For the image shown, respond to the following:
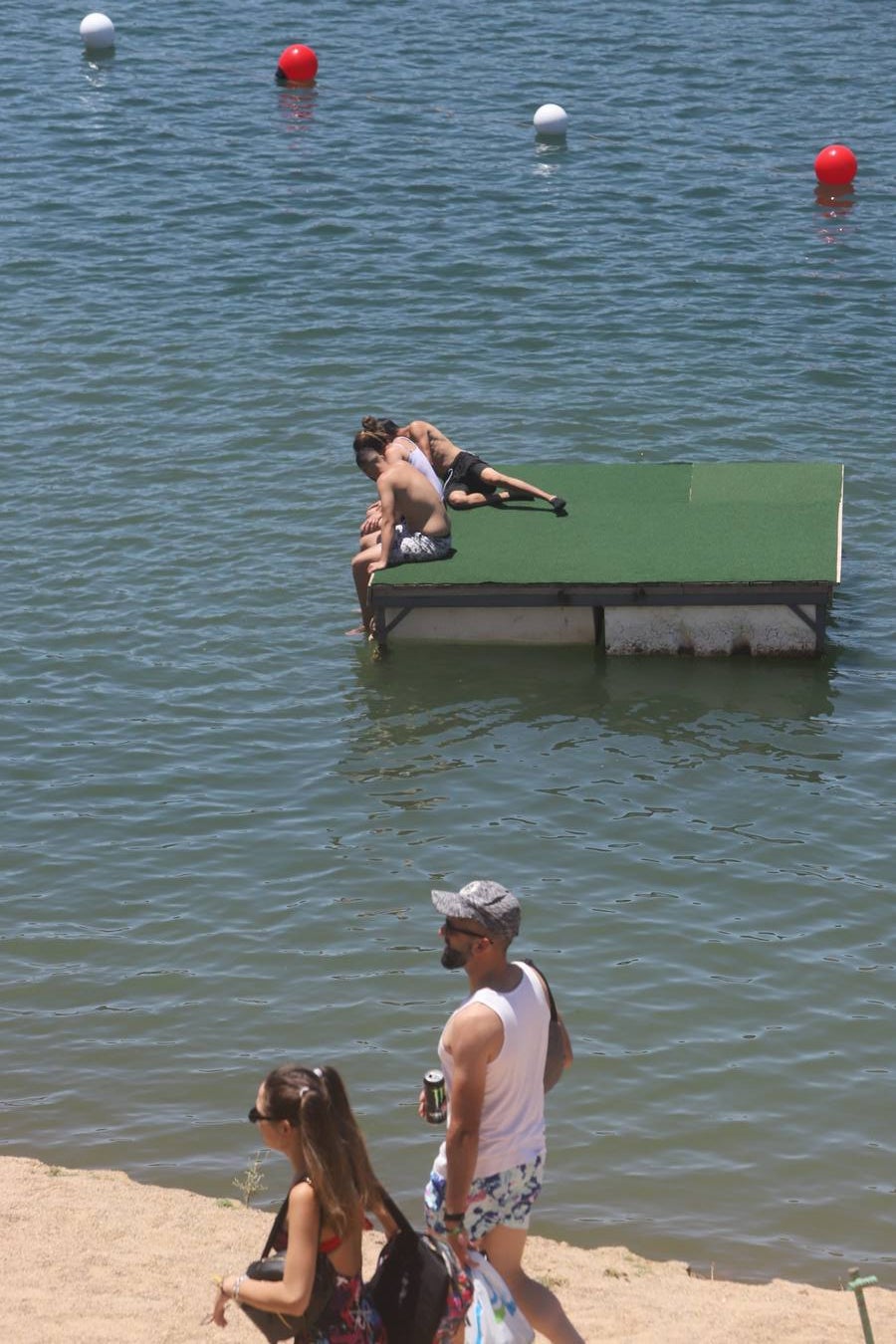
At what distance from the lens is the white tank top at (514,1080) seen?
4.97 meters

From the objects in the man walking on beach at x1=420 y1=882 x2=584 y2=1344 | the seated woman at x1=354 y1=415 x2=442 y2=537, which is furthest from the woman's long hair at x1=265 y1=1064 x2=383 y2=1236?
the seated woman at x1=354 y1=415 x2=442 y2=537

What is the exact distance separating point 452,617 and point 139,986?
397 cm

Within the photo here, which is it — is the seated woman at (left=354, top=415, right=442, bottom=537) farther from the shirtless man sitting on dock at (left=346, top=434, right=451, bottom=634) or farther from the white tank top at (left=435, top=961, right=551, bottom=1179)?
the white tank top at (left=435, top=961, right=551, bottom=1179)

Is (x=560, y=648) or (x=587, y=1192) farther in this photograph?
(x=560, y=648)

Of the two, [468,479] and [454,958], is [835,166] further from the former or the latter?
[454,958]

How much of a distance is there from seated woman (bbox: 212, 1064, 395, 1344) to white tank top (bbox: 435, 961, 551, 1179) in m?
0.59

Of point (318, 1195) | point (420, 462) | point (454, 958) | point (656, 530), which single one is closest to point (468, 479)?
point (420, 462)

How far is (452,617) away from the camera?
467 inches

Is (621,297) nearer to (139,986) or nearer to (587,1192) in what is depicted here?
(139,986)

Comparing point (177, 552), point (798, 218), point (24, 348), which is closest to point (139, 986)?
point (177, 552)

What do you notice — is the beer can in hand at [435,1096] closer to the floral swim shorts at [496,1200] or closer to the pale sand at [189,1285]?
the floral swim shorts at [496,1200]

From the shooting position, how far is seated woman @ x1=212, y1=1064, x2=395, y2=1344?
438 centimetres

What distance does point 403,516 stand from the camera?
465 inches

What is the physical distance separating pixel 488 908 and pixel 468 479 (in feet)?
26.7
